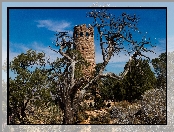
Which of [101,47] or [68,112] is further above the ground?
[101,47]

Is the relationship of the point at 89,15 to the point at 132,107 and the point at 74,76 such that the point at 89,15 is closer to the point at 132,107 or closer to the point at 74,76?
the point at 74,76

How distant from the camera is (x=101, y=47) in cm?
766

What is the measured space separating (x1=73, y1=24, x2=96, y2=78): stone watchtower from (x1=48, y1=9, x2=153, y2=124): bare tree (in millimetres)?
98

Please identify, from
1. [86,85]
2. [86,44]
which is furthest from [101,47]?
[86,85]

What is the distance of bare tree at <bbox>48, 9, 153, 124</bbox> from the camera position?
7.58m

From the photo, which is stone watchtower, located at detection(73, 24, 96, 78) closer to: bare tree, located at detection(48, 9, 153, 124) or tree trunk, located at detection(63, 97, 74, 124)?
bare tree, located at detection(48, 9, 153, 124)

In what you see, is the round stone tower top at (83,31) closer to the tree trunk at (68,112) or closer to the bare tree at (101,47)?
the bare tree at (101,47)

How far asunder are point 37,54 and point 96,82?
48.5 inches

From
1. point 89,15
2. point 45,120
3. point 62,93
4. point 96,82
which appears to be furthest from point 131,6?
point 45,120

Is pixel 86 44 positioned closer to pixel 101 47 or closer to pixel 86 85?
pixel 101 47

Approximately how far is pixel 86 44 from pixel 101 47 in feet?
0.96

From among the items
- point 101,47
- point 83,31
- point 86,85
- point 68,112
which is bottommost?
point 68,112

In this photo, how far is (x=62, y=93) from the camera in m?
7.62

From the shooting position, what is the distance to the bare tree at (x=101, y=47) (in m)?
7.58
